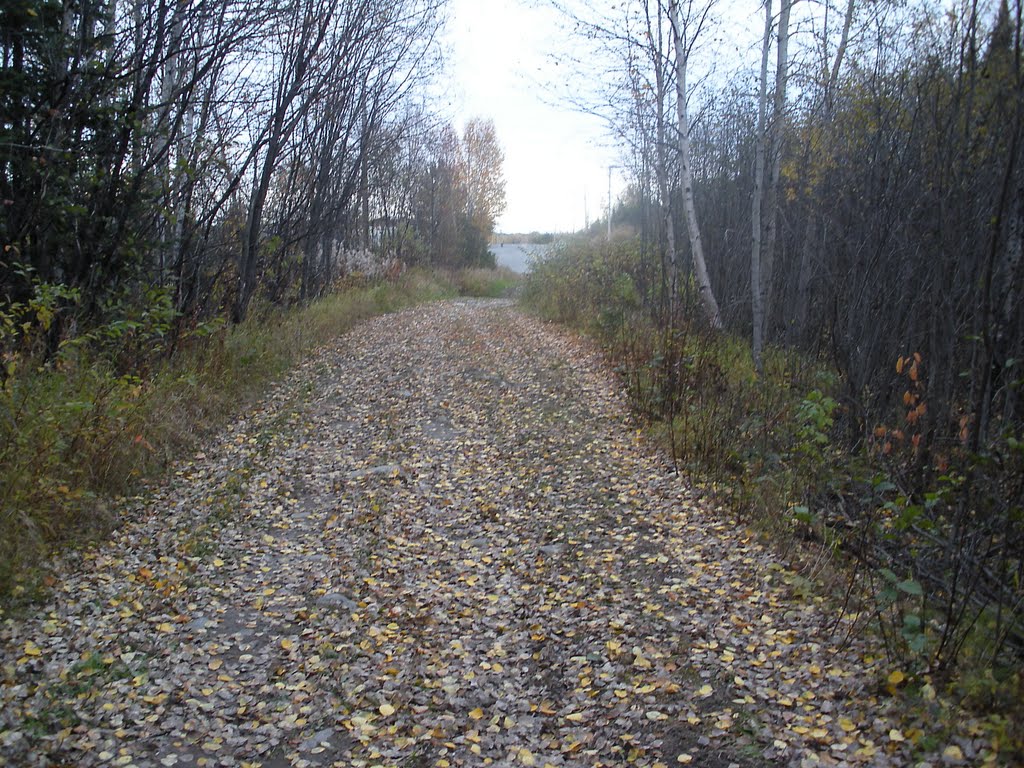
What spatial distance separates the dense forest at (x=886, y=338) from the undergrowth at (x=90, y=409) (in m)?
5.07

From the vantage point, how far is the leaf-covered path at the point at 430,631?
3.77m

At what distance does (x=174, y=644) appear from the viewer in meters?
4.57

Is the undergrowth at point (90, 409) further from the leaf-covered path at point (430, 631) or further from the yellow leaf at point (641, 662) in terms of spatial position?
the yellow leaf at point (641, 662)

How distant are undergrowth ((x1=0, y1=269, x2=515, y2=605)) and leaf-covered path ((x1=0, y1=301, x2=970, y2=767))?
1.02 ft

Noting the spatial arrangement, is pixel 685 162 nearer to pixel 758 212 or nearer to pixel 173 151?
pixel 758 212

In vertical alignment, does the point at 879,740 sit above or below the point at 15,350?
below

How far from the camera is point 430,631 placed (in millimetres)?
4879

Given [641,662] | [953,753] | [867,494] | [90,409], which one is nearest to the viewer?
[953,753]

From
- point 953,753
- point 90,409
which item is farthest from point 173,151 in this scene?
point 953,753

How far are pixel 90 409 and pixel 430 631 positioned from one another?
3727 millimetres

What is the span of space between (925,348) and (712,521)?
285cm

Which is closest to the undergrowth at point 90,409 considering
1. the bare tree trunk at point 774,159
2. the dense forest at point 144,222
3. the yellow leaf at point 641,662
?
the dense forest at point 144,222

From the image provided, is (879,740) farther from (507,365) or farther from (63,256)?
(507,365)

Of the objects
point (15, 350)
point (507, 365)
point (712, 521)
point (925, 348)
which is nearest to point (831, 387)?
point (925, 348)
